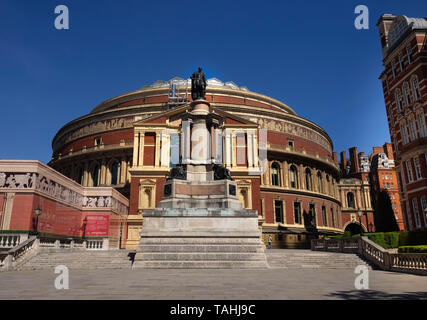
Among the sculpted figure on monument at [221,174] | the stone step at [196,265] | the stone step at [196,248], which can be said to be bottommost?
the stone step at [196,265]

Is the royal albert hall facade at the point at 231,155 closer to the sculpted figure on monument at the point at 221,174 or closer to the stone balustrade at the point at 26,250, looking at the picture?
the stone balustrade at the point at 26,250

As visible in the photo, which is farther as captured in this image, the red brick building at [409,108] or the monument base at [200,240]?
the red brick building at [409,108]

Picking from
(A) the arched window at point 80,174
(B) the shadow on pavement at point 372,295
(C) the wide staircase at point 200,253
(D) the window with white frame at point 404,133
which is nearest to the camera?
(B) the shadow on pavement at point 372,295

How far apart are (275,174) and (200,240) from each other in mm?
35512

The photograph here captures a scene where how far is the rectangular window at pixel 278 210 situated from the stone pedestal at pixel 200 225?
1155 inches

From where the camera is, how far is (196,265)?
14445 mm

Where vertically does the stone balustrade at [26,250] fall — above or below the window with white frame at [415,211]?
below

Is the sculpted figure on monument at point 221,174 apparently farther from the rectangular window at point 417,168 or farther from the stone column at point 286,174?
the stone column at point 286,174

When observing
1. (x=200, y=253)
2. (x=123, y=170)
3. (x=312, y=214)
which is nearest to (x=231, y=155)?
(x=123, y=170)

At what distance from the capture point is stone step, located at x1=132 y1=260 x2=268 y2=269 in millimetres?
14359

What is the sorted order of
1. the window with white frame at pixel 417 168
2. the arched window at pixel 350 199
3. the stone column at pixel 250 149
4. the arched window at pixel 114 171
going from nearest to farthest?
the window with white frame at pixel 417 168, the stone column at pixel 250 149, the arched window at pixel 114 171, the arched window at pixel 350 199

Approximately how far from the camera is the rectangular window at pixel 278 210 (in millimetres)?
47128

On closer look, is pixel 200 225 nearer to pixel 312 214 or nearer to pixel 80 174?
pixel 312 214

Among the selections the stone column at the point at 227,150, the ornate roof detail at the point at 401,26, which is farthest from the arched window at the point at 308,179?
→ the ornate roof detail at the point at 401,26
